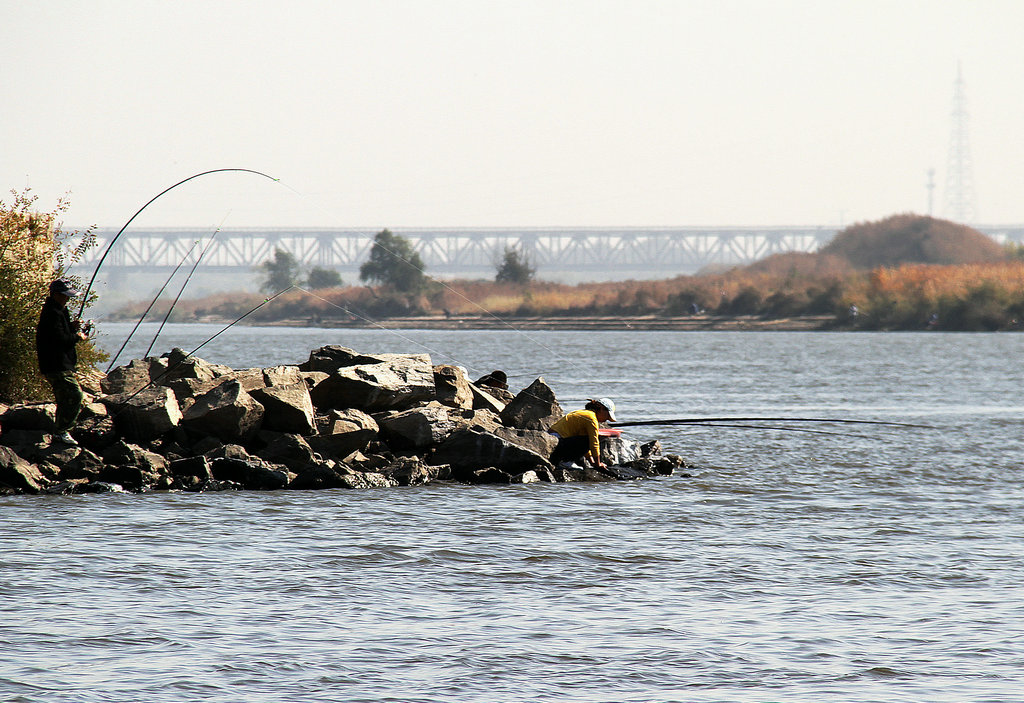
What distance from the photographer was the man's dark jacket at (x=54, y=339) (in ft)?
53.2

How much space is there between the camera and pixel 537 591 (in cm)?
1095

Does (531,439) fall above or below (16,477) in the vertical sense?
above

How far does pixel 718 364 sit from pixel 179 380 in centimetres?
4052

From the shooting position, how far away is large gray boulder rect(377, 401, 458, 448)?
18.5 metres

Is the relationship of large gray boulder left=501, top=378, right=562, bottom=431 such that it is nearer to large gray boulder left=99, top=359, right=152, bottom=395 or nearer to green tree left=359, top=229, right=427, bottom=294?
large gray boulder left=99, top=359, right=152, bottom=395

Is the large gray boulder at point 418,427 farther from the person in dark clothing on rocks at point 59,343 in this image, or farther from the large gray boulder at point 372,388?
the person in dark clothing on rocks at point 59,343

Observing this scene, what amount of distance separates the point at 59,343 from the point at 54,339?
83 millimetres

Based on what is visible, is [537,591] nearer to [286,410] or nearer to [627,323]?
[286,410]

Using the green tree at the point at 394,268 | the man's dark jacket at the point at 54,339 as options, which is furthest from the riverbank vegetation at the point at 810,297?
the man's dark jacket at the point at 54,339

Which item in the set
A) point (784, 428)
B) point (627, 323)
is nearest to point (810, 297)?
point (627, 323)

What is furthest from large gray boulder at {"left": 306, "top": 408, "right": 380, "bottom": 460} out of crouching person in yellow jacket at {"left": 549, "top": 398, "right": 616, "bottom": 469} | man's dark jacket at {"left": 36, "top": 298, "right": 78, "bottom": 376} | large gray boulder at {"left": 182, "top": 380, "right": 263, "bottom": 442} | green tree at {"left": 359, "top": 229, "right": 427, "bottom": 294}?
green tree at {"left": 359, "top": 229, "right": 427, "bottom": 294}

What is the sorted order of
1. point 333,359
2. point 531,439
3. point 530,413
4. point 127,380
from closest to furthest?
point 531,439 < point 127,380 < point 530,413 < point 333,359

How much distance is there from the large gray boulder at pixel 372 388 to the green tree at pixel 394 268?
320 feet

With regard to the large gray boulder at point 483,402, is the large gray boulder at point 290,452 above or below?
below
